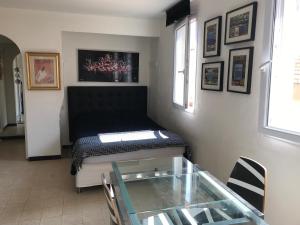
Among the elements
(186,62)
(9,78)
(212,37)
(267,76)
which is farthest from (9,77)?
(267,76)

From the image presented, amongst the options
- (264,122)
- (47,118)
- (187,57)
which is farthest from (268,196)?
(47,118)

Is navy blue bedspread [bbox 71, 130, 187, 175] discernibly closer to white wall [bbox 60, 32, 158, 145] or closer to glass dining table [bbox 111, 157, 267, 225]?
glass dining table [bbox 111, 157, 267, 225]

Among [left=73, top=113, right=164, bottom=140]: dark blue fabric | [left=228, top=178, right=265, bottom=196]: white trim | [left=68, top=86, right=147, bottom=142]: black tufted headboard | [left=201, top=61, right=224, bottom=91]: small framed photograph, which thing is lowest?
[left=228, top=178, right=265, bottom=196]: white trim

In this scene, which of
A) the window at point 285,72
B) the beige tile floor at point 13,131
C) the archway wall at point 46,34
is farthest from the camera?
A: the beige tile floor at point 13,131

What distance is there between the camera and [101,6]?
3.49 meters

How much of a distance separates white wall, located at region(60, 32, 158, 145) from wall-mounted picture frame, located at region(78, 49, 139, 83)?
0.08 m

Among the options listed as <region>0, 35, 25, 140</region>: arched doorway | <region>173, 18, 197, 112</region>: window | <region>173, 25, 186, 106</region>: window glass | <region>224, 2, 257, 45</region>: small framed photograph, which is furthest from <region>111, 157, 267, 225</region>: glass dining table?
<region>0, 35, 25, 140</region>: arched doorway

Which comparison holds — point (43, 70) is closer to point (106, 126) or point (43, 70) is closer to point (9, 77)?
point (106, 126)

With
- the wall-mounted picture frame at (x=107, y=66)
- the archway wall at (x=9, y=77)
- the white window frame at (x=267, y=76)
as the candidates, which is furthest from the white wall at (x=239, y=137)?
the archway wall at (x=9, y=77)

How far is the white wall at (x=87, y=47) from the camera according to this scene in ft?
14.9

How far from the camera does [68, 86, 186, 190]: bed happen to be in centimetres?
291

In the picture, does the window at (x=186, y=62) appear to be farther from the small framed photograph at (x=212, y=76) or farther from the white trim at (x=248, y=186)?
the white trim at (x=248, y=186)

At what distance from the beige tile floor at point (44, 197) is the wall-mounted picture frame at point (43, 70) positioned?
1.25 metres

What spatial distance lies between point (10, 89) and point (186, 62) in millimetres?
4940
